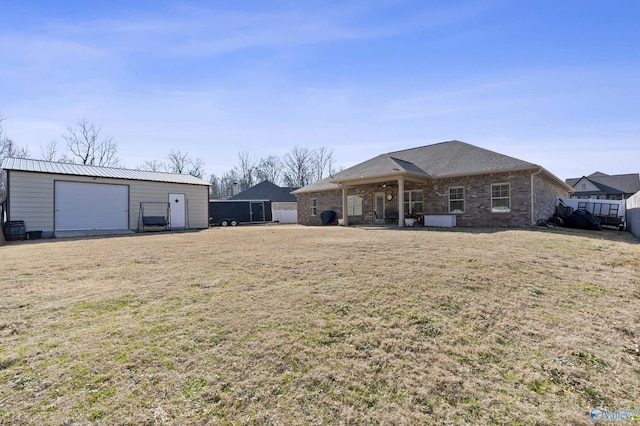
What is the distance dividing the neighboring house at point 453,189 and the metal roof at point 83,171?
9.49 meters

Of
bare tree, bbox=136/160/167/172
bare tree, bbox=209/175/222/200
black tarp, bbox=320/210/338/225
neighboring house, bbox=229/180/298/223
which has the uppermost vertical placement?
bare tree, bbox=136/160/167/172

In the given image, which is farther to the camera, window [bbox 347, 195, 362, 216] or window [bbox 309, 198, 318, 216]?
window [bbox 309, 198, 318, 216]

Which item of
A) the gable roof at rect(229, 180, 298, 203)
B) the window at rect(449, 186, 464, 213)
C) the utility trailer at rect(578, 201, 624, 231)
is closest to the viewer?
the utility trailer at rect(578, 201, 624, 231)

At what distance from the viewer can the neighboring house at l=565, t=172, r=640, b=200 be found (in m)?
38.0

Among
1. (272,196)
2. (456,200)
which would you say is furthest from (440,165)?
(272,196)

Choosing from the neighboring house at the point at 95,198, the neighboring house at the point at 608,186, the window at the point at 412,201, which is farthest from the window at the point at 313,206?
the neighboring house at the point at 608,186

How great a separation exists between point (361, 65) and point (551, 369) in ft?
32.2

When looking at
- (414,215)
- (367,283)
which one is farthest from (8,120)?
(367,283)

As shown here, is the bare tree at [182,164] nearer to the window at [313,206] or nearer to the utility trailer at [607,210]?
the window at [313,206]

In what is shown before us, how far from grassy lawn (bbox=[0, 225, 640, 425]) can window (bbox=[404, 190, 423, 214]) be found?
1061 centimetres

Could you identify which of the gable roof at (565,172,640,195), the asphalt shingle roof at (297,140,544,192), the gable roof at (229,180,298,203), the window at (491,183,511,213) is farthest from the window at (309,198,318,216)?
the gable roof at (565,172,640,195)

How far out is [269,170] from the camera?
54.1m

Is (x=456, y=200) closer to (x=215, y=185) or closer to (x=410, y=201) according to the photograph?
(x=410, y=201)

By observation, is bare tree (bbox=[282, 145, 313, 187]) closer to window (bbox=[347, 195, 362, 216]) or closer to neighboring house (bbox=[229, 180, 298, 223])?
neighboring house (bbox=[229, 180, 298, 223])
